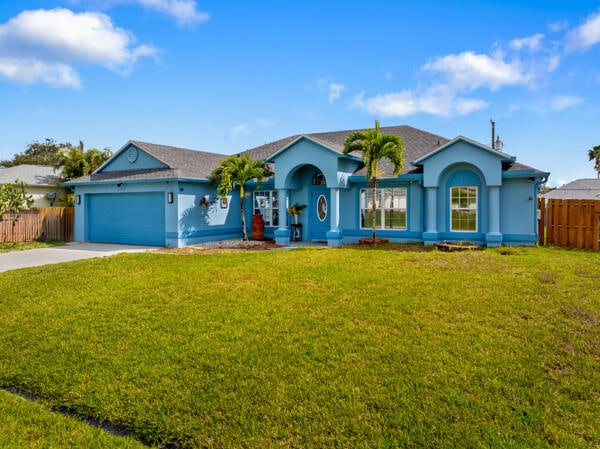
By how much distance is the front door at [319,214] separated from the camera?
57.0ft

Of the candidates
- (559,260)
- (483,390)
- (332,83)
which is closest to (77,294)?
(483,390)

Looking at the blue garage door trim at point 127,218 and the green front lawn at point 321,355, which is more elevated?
the blue garage door trim at point 127,218

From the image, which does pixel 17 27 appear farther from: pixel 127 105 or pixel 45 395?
pixel 45 395

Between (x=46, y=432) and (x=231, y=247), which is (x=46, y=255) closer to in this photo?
(x=231, y=247)

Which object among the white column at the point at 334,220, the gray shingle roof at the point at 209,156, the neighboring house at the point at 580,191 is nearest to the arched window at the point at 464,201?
the gray shingle roof at the point at 209,156

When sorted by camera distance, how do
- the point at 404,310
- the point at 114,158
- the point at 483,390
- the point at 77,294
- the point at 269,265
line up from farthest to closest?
the point at 114,158 → the point at 269,265 → the point at 77,294 → the point at 404,310 → the point at 483,390

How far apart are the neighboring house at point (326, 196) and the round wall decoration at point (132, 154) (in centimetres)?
5

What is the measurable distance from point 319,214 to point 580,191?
29.8 metres

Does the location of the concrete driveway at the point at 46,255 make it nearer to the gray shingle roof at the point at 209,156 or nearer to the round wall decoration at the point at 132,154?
the gray shingle roof at the point at 209,156

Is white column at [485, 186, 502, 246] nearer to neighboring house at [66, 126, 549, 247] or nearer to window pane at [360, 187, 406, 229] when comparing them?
neighboring house at [66, 126, 549, 247]

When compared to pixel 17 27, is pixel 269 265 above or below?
below

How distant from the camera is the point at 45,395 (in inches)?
179

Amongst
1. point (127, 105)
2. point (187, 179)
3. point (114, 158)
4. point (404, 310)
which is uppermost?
point (127, 105)

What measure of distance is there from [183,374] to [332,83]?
48.6ft
